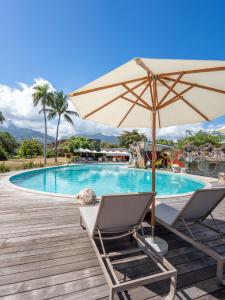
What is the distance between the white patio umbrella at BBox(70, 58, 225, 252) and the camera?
6.82 feet

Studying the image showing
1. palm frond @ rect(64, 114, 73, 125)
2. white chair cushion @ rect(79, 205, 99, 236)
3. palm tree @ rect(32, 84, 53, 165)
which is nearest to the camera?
white chair cushion @ rect(79, 205, 99, 236)

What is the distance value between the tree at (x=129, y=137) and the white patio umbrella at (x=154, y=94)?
35.6m

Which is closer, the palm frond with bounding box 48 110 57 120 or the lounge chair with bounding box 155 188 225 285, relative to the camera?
the lounge chair with bounding box 155 188 225 285

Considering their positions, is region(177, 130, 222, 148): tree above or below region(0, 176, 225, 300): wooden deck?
above

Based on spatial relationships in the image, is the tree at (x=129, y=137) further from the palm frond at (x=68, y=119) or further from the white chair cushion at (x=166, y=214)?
the white chair cushion at (x=166, y=214)

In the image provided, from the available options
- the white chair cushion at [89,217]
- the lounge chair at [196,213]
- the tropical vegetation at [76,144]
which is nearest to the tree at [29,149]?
the tropical vegetation at [76,144]

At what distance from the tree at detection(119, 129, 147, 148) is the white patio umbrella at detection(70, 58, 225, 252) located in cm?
3563

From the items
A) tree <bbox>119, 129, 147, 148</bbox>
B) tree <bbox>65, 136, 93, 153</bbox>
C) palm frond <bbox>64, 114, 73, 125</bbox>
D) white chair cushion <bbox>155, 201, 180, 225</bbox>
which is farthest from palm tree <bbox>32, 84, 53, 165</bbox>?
tree <bbox>119, 129, 147, 148</bbox>

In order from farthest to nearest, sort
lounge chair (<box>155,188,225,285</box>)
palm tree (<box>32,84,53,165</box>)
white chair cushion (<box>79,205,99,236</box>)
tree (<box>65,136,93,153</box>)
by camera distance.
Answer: tree (<box>65,136,93,153</box>), palm tree (<box>32,84,53,165</box>), white chair cushion (<box>79,205,99,236</box>), lounge chair (<box>155,188,225,285</box>)

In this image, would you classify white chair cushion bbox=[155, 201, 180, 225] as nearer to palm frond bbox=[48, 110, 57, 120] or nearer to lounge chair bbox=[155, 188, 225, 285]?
lounge chair bbox=[155, 188, 225, 285]

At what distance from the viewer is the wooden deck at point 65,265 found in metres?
1.88

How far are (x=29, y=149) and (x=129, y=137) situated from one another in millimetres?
20445

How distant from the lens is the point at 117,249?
272cm

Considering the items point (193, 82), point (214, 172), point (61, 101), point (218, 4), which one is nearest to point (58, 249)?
point (193, 82)
